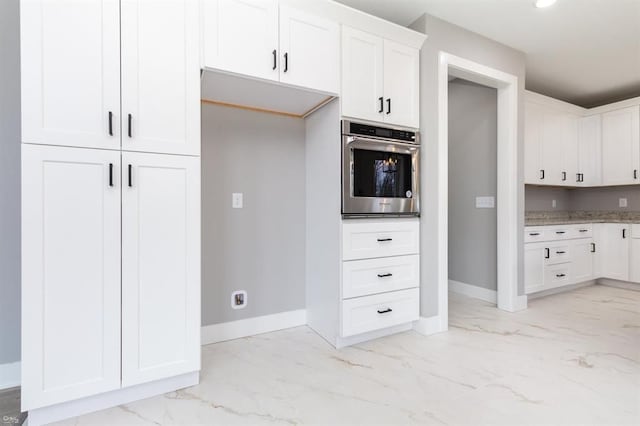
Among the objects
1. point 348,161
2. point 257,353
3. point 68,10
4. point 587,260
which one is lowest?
point 257,353

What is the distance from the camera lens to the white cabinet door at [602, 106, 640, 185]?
3.80 meters

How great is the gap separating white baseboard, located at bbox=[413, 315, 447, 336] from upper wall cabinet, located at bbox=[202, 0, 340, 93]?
73.0 inches

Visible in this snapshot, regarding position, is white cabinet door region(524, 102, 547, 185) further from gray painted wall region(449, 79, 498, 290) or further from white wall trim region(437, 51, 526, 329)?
white wall trim region(437, 51, 526, 329)

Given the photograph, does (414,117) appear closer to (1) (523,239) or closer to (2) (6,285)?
(1) (523,239)

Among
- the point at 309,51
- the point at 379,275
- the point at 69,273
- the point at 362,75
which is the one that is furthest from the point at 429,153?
the point at 69,273

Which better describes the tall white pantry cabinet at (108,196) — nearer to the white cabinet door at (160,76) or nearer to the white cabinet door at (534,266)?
the white cabinet door at (160,76)

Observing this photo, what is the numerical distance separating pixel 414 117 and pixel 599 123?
3.44m

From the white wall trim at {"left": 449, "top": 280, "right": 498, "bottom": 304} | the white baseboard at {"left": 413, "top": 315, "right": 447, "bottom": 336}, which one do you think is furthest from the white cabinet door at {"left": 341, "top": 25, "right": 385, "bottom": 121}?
the white wall trim at {"left": 449, "top": 280, "right": 498, "bottom": 304}

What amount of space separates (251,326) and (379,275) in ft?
3.51

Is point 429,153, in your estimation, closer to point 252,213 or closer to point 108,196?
point 252,213

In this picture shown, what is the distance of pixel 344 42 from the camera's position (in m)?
2.08

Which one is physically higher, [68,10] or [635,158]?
[68,10]

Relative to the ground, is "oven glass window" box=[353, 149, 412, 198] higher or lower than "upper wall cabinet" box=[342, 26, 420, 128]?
lower

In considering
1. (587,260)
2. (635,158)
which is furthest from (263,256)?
(635,158)
